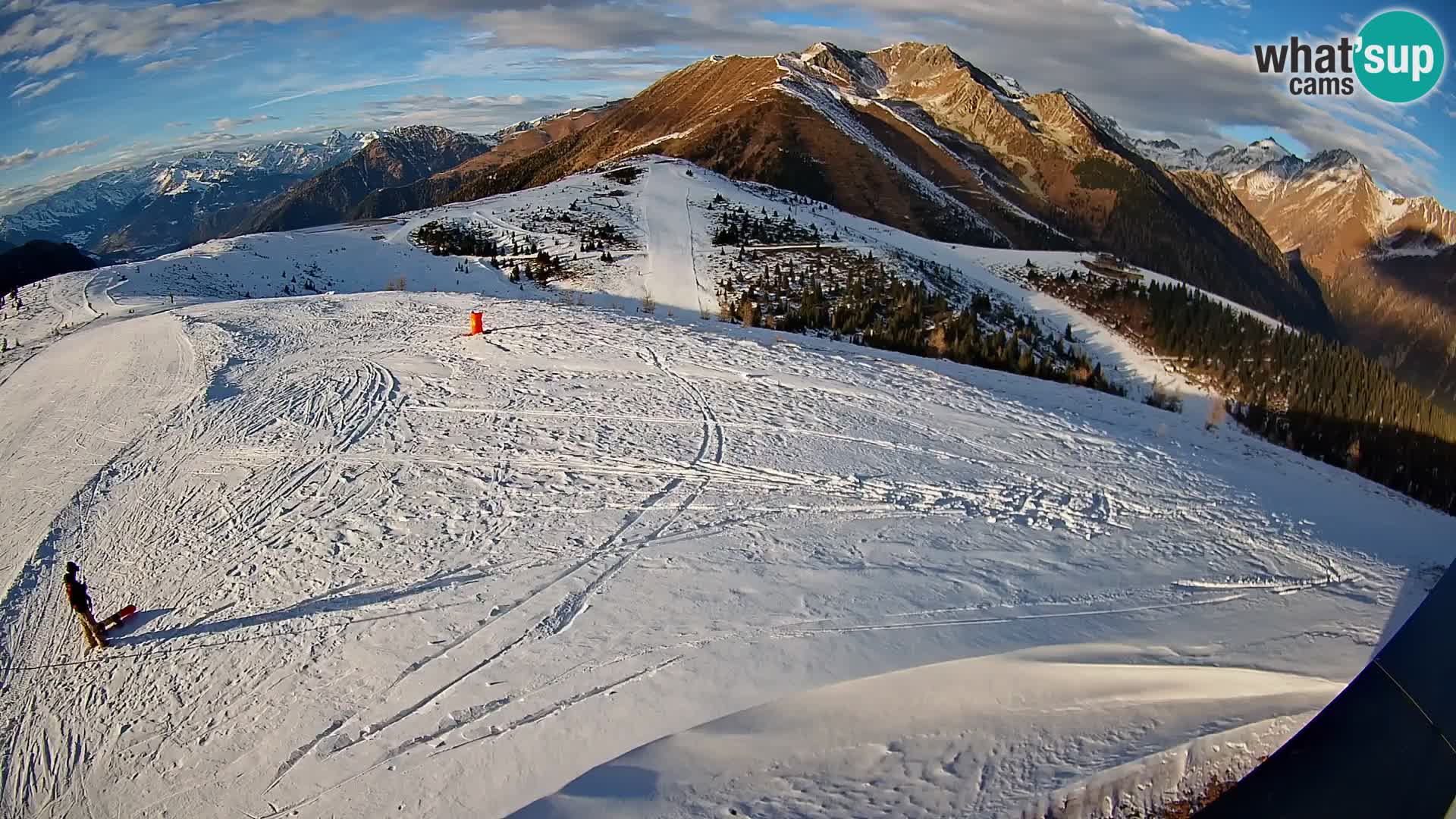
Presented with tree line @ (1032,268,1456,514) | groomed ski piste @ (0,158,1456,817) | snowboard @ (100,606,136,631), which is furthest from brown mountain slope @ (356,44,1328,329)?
snowboard @ (100,606,136,631)

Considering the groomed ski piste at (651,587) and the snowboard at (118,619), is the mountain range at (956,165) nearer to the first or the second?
the groomed ski piste at (651,587)

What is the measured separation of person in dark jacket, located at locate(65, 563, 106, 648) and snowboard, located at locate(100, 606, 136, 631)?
0.09 meters

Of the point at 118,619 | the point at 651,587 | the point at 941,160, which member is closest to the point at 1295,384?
the point at 651,587

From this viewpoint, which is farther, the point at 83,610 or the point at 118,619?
the point at 118,619

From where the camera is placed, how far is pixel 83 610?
299 inches

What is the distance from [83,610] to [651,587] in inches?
241

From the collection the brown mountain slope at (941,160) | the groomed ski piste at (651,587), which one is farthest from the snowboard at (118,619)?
the brown mountain slope at (941,160)

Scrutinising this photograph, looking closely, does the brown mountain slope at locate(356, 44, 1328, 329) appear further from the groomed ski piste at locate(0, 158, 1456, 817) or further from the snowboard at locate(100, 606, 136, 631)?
the snowboard at locate(100, 606, 136, 631)

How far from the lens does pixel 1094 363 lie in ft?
99.2

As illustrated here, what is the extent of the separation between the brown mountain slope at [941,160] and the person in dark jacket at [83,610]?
8402cm

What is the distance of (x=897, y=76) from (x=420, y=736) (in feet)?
730

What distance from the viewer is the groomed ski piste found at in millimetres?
5992

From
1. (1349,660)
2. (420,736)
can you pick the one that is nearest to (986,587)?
(1349,660)

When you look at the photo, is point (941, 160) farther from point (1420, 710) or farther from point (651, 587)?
point (1420, 710)
